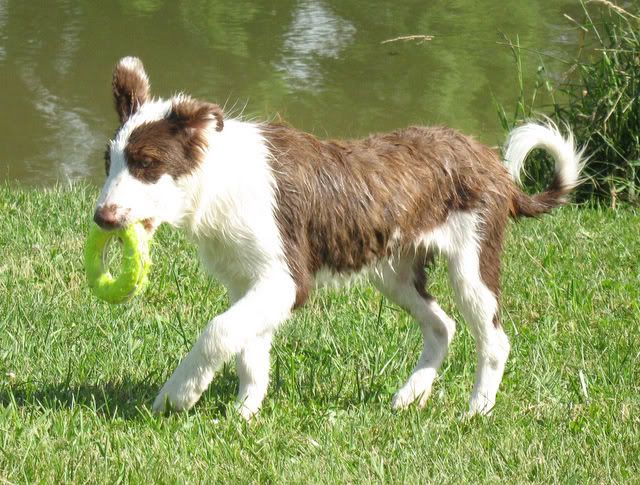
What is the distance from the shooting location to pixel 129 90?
5000 mm

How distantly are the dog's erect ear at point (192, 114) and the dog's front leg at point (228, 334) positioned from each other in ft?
2.29

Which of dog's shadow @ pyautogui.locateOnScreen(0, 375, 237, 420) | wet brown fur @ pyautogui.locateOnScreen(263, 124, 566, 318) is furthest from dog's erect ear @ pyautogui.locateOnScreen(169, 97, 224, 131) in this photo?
dog's shadow @ pyautogui.locateOnScreen(0, 375, 237, 420)

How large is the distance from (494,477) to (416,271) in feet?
4.82

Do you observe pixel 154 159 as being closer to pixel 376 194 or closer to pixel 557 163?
pixel 376 194

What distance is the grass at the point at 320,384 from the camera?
181 inches

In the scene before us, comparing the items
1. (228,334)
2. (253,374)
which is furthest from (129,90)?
(253,374)

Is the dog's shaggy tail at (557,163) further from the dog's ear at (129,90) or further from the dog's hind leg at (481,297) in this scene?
the dog's ear at (129,90)

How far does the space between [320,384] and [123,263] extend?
1.19m

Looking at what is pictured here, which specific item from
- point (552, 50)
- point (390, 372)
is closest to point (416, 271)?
point (390, 372)

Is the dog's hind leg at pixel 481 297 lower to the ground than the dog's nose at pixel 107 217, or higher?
lower

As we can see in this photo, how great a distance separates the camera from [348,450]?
189 inches

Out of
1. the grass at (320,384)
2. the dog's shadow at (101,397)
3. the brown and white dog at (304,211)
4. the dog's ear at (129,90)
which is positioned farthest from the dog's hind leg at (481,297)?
the dog's ear at (129,90)

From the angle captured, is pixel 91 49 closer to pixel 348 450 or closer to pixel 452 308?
pixel 452 308

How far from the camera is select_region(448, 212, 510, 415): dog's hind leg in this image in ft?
17.9
